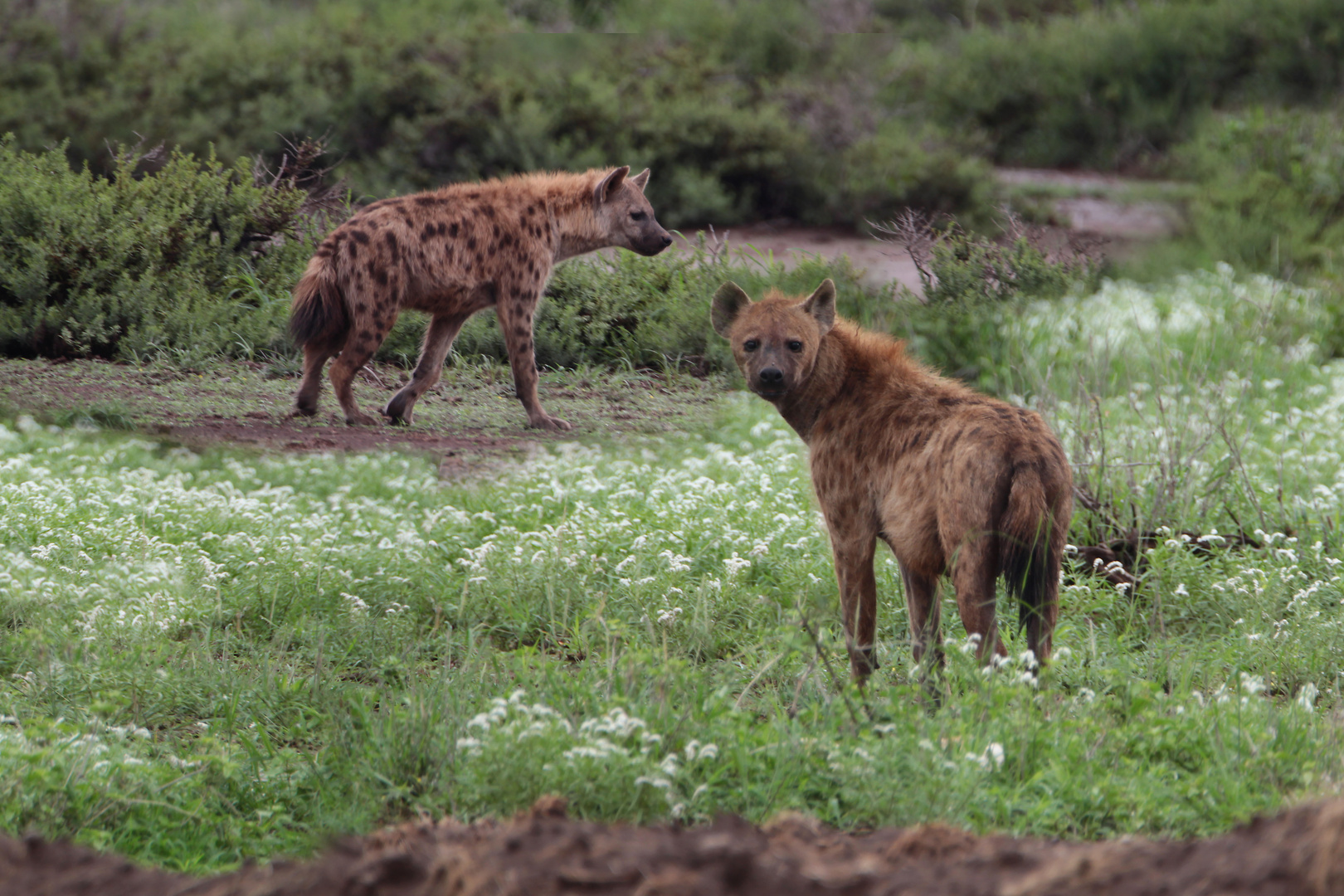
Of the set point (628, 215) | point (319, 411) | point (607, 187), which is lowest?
point (319, 411)

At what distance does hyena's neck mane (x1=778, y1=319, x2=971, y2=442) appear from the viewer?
14.7 feet

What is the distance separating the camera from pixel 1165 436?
20.6 ft

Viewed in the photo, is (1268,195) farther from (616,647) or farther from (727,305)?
(616,647)

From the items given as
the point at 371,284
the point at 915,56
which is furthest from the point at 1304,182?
the point at 371,284

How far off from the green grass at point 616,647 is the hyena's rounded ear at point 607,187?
0.90 m

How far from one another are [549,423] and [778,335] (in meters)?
0.85

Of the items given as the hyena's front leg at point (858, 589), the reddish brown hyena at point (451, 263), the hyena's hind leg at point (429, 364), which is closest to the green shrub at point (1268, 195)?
the reddish brown hyena at point (451, 263)

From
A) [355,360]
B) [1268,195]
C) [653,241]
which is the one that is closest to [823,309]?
[653,241]

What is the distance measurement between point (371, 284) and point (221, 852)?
1.90 m

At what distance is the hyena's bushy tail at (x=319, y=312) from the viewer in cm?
437

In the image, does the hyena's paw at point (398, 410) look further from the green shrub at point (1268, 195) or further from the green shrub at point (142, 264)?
the green shrub at point (1268, 195)

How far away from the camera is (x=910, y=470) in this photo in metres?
4.16

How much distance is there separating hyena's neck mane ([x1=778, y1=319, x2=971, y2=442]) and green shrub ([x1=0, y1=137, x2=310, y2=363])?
5.85 ft

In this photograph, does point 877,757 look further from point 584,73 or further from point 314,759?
point 584,73
